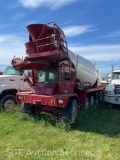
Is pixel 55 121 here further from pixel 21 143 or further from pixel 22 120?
pixel 21 143

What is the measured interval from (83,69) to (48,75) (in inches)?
109

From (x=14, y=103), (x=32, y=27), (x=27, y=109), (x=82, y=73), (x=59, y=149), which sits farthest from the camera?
(x=82, y=73)

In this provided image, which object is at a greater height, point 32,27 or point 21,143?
point 32,27

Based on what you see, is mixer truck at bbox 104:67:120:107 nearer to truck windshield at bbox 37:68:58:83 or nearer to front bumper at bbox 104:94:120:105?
front bumper at bbox 104:94:120:105

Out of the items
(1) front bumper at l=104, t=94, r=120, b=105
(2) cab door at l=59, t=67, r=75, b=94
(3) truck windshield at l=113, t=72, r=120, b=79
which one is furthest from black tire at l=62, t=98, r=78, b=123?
(3) truck windshield at l=113, t=72, r=120, b=79

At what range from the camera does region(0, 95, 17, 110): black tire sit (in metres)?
10.2

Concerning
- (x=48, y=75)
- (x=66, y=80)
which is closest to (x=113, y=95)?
(x=66, y=80)

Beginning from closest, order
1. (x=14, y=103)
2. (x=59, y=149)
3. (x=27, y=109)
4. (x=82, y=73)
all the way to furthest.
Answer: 1. (x=59, y=149)
2. (x=27, y=109)
3. (x=14, y=103)
4. (x=82, y=73)

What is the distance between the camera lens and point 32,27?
8320mm

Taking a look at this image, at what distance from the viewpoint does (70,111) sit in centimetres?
822

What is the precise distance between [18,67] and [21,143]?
323 centimetres

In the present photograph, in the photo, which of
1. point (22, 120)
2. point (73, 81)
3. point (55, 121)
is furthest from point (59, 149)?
point (73, 81)

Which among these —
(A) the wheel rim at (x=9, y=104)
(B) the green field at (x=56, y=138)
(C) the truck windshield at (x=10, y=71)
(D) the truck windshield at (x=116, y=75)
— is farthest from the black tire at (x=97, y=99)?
(A) the wheel rim at (x=9, y=104)

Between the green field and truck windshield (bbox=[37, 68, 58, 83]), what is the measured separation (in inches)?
59.3
